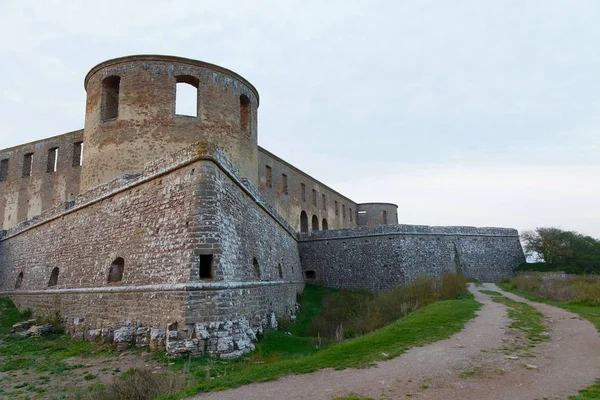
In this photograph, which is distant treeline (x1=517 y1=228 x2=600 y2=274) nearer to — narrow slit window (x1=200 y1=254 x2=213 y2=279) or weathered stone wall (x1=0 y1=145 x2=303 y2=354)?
weathered stone wall (x1=0 y1=145 x2=303 y2=354)

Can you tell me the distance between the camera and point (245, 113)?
53.9 ft

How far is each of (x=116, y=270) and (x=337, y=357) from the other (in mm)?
7316

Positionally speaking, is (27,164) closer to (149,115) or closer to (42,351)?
(149,115)

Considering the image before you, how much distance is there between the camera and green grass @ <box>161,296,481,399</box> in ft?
18.6

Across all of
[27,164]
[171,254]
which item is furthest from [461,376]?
[27,164]

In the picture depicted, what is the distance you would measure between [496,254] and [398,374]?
21.0 m

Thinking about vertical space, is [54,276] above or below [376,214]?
below

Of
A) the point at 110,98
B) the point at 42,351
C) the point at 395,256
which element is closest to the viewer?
the point at 42,351

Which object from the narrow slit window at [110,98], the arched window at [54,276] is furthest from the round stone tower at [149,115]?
the arched window at [54,276]

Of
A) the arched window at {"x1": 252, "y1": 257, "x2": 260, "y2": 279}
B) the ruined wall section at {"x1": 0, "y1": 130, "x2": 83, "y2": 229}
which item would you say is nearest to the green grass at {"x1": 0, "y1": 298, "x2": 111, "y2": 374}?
the arched window at {"x1": 252, "y1": 257, "x2": 260, "y2": 279}

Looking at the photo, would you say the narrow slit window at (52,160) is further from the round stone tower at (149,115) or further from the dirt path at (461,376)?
the dirt path at (461,376)

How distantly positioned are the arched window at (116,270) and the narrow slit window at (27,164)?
15.5m

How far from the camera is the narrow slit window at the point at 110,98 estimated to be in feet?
48.4

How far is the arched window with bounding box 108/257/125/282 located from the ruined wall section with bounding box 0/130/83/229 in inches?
437
